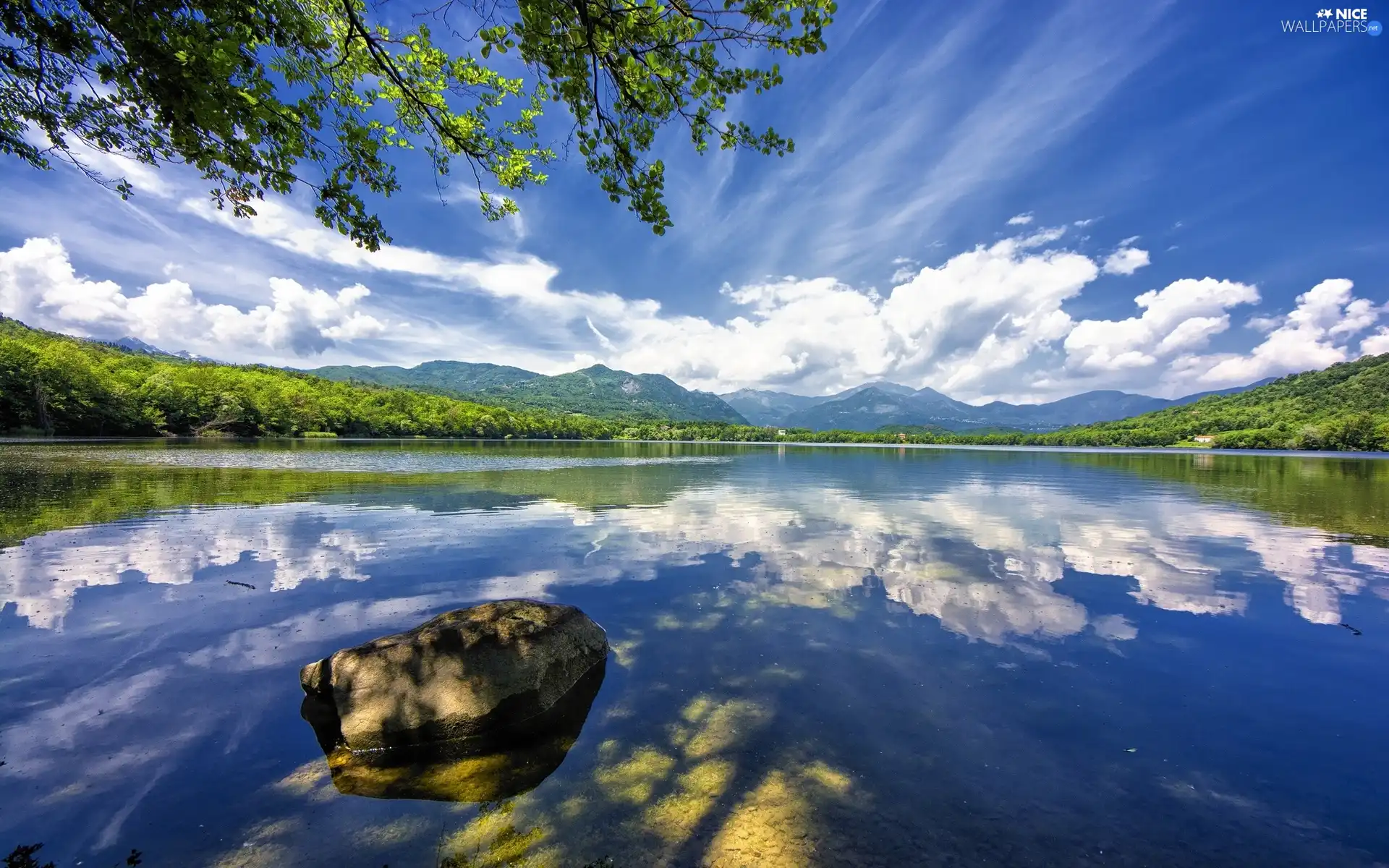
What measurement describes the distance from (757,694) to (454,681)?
199 inches

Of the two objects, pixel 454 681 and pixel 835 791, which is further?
pixel 454 681

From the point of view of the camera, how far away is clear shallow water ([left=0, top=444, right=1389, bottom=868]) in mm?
5926

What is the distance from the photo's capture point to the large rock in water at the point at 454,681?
25.6 feet

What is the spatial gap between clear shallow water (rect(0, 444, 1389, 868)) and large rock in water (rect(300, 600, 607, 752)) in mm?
746

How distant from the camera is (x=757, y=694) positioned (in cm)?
917

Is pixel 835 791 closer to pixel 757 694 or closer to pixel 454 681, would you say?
pixel 757 694

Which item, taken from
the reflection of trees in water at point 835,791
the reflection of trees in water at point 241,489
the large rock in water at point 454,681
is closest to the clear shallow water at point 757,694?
the reflection of trees in water at point 835,791

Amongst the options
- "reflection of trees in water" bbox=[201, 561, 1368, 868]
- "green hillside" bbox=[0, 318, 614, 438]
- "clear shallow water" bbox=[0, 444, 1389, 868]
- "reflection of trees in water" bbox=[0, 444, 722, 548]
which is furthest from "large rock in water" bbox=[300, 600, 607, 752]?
"green hillside" bbox=[0, 318, 614, 438]

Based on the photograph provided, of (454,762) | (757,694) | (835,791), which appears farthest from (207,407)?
(835,791)

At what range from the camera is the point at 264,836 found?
5.80 meters

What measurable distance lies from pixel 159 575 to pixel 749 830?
18273mm

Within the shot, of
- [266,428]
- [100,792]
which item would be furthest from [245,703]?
[266,428]

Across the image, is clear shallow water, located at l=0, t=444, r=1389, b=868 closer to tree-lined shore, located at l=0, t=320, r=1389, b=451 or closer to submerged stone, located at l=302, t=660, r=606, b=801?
submerged stone, located at l=302, t=660, r=606, b=801

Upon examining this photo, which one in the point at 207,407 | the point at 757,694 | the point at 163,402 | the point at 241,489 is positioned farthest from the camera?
the point at 207,407
